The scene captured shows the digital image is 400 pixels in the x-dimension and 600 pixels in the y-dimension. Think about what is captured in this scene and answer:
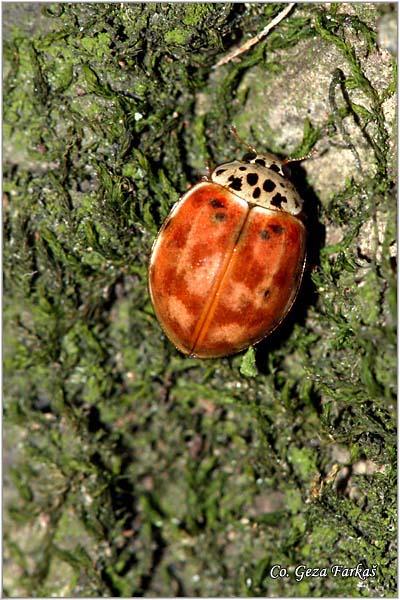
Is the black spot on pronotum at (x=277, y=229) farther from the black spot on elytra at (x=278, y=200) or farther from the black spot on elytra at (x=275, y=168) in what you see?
the black spot on elytra at (x=275, y=168)

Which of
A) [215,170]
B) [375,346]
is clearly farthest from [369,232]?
[215,170]

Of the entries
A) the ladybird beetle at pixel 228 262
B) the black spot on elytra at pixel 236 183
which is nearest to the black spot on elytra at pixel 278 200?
the ladybird beetle at pixel 228 262

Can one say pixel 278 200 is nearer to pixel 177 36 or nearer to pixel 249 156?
pixel 249 156

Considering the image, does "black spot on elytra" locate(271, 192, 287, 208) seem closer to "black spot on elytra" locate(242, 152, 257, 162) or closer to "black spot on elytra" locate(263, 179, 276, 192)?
"black spot on elytra" locate(263, 179, 276, 192)

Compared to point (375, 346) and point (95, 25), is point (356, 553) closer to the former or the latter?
point (375, 346)

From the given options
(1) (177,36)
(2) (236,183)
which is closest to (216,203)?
(2) (236,183)

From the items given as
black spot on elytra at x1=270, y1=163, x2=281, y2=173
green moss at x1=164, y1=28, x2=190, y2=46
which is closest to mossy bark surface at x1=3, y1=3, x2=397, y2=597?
green moss at x1=164, y1=28, x2=190, y2=46
